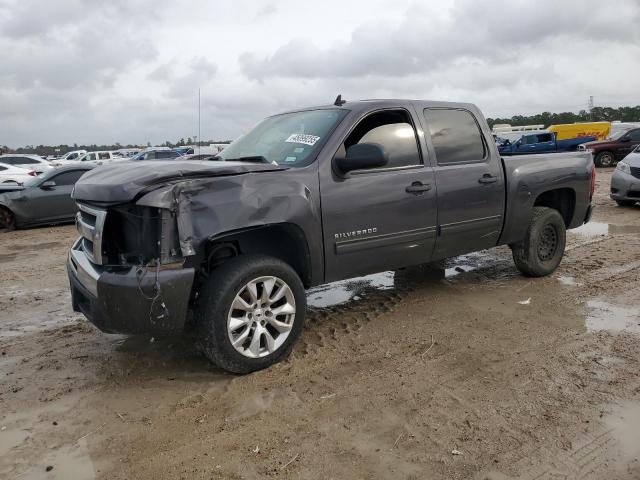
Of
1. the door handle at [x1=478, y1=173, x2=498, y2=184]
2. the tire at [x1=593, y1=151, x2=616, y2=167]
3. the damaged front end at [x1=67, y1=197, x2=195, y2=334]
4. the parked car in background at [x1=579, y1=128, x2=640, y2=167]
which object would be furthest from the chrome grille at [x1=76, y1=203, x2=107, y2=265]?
the tire at [x1=593, y1=151, x2=616, y2=167]

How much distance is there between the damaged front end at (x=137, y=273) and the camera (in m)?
3.29

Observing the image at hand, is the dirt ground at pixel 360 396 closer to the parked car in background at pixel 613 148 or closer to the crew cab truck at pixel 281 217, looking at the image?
the crew cab truck at pixel 281 217

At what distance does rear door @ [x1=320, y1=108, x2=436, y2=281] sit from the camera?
13.4 ft

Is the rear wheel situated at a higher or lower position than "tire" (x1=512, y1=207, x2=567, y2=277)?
higher

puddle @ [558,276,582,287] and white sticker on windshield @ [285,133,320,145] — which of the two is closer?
white sticker on windshield @ [285,133,320,145]

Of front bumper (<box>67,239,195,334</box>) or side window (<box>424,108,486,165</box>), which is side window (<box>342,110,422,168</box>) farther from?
front bumper (<box>67,239,195,334</box>)

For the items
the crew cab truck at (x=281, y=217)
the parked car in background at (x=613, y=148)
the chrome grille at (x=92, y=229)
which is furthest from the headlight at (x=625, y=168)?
the parked car in background at (x=613, y=148)

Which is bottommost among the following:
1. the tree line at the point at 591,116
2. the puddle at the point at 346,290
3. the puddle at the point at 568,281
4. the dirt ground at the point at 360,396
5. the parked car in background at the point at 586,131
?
the dirt ground at the point at 360,396

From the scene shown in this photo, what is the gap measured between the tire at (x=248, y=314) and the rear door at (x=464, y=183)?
1711 mm

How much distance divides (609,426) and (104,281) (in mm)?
3082

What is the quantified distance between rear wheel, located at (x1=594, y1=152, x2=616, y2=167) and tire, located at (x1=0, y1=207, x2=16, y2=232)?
21761 mm

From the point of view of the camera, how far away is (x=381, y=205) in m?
4.32

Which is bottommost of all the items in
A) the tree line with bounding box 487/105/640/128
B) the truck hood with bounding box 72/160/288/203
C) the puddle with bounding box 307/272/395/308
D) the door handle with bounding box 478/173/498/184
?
the puddle with bounding box 307/272/395/308

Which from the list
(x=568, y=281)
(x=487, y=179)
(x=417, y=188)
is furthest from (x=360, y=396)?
(x=568, y=281)
